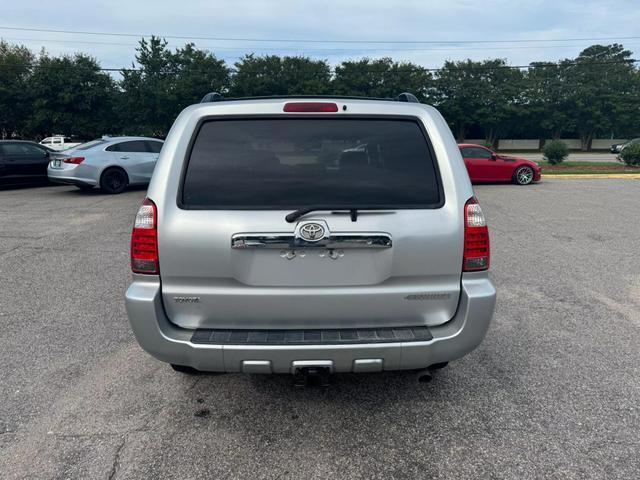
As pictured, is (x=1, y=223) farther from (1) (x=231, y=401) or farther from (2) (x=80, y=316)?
(1) (x=231, y=401)

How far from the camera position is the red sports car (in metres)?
15.7

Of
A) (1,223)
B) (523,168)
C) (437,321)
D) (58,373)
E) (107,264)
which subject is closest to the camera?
(437,321)

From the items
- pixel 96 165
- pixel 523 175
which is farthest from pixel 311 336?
pixel 523 175

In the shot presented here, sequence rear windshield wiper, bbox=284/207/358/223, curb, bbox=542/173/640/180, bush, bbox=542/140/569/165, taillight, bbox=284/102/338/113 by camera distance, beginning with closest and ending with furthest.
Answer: rear windshield wiper, bbox=284/207/358/223
taillight, bbox=284/102/338/113
curb, bbox=542/173/640/180
bush, bbox=542/140/569/165

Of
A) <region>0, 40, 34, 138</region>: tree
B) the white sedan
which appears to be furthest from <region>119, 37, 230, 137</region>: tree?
the white sedan

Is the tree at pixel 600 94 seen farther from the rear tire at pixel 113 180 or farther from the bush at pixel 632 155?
the rear tire at pixel 113 180

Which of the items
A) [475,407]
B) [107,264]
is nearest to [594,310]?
[475,407]

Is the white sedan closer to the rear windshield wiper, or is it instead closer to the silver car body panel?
the silver car body panel

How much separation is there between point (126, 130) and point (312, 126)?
42335 millimetres

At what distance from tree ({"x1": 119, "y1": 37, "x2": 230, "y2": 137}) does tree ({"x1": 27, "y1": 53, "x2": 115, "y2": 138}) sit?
1.99 meters

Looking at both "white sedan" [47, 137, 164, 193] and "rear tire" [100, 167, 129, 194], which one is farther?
"rear tire" [100, 167, 129, 194]

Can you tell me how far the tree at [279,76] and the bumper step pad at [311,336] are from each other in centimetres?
4435

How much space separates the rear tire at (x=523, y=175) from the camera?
15.9 m

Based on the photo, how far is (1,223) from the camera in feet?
30.6
